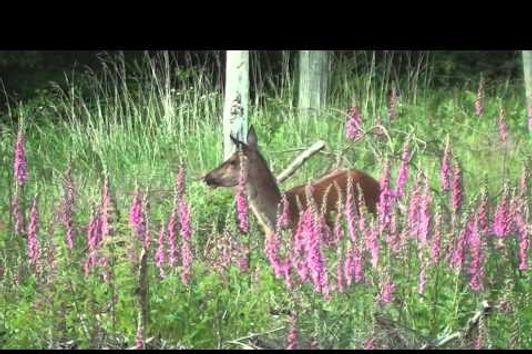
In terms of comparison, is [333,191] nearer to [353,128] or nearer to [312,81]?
[353,128]

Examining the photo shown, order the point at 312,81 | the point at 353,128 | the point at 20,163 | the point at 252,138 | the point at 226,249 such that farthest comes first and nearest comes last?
the point at 312,81 < the point at 353,128 < the point at 252,138 < the point at 20,163 < the point at 226,249

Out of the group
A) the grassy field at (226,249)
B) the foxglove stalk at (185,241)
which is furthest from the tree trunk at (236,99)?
the foxglove stalk at (185,241)

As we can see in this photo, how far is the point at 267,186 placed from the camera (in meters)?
6.89

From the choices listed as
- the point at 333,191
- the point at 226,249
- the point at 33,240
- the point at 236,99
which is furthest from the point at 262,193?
the point at 33,240

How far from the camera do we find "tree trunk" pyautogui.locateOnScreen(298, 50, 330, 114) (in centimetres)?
774

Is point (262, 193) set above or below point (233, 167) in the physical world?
below

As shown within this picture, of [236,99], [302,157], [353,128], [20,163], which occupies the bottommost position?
[20,163]

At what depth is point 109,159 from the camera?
7109mm

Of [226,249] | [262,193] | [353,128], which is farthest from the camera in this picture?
[353,128]

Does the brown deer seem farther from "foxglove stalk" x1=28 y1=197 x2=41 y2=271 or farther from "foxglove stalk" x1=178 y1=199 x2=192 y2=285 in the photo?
"foxglove stalk" x1=28 y1=197 x2=41 y2=271

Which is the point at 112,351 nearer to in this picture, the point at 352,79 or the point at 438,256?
the point at 438,256

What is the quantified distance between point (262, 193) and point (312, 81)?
1.46 meters

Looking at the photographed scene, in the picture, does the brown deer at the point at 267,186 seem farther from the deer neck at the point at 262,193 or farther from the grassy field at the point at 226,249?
the grassy field at the point at 226,249

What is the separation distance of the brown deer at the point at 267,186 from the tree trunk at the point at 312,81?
2.61ft
